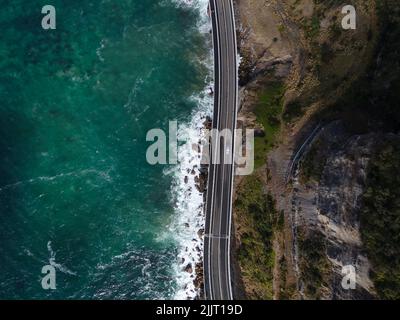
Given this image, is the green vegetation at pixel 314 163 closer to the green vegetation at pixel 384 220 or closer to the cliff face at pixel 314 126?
the cliff face at pixel 314 126

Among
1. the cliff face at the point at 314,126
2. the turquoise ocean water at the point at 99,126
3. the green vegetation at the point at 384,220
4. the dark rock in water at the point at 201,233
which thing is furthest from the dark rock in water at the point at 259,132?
the dark rock in water at the point at 201,233

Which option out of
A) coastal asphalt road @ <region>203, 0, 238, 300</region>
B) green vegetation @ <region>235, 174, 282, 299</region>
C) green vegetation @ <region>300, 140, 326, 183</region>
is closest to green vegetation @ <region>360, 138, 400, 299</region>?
green vegetation @ <region>300, 140, 326, 183</region>

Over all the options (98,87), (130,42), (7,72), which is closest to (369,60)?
(130,42)

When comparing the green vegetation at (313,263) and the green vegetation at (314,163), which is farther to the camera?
the green vegetation at (314,163)

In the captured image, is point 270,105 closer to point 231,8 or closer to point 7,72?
point 231,8

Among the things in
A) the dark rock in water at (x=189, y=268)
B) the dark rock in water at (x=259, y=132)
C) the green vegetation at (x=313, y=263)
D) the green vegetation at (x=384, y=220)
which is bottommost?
the dark rock in water at (x=189, y=268)

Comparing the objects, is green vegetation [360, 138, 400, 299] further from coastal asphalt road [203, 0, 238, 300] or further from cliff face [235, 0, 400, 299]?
coastal asphalt road [203, 0, 238, 300]
